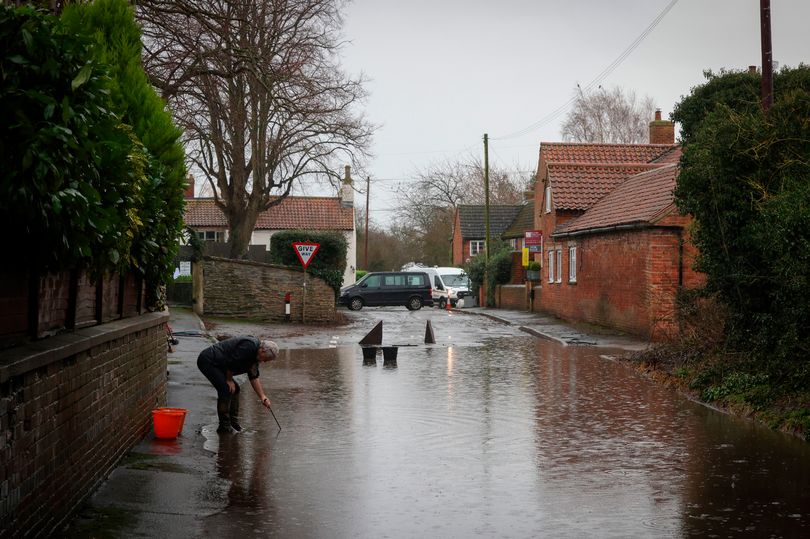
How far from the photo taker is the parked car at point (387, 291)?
48312mm

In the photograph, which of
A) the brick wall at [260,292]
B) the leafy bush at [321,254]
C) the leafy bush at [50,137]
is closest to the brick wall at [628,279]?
the leafy bush at [321,254]

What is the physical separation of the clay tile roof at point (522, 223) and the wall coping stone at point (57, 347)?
55.3m

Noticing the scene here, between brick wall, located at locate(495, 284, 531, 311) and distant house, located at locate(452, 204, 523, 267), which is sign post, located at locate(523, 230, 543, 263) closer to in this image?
brick wall, located at locate(495, 284, 531, 311)

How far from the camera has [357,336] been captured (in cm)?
3094

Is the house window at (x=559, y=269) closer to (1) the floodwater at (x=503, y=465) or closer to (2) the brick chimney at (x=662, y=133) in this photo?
(2) the brick chimney at (x=662, y=133)

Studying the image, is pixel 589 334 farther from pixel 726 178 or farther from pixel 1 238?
pixel 1 238

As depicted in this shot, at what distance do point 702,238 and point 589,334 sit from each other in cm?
1354

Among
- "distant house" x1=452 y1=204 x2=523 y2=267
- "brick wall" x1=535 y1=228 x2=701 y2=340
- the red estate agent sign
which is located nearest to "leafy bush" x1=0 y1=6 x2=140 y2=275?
"brick wall" x1=535 y1=228 x2=701 y2=340

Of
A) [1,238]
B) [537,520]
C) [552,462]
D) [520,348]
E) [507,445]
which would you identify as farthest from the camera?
[520,348]

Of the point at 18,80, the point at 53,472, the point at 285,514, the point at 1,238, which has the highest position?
the point at 18,80

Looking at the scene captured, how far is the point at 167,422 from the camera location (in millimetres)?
11625

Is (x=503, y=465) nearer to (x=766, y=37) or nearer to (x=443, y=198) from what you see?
(x=766, y=37)

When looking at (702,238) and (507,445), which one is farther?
(702,238)

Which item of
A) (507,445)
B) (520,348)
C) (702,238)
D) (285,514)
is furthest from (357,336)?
(285,514)
